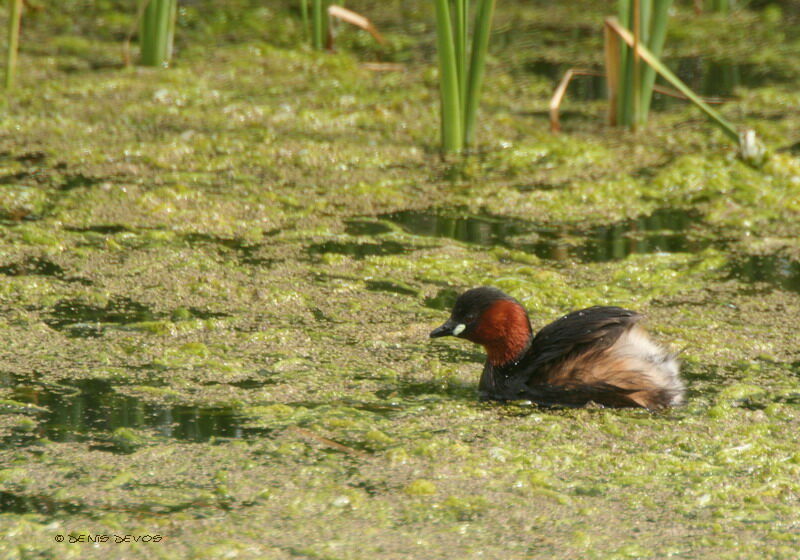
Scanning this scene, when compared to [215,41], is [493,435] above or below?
below

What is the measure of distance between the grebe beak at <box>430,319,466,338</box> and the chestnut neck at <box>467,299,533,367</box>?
0.25 feet

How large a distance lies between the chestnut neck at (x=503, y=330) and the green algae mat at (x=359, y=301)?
173 mm

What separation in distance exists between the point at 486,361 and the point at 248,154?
9.62 ft


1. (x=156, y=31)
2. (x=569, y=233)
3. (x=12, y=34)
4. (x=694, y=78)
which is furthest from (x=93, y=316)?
(x=694, y=78)

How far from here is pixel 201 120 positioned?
22.6 feet

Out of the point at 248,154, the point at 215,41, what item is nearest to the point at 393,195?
the point at 248,154

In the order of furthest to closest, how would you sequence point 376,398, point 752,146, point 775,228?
point 752,146 < point 775,228 < point 376,398

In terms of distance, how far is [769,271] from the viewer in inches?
196

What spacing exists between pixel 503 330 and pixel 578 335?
29 centimetres

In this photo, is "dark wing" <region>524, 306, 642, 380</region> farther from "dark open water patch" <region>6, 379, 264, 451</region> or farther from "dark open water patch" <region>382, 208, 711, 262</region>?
"dark open water patch" <region>382, 208, 711, 262</region>

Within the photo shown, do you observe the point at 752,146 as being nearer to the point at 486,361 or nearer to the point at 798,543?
the point at 486,361

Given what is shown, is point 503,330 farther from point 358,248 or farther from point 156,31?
point 156,31

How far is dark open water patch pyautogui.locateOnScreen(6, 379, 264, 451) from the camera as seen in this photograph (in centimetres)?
336

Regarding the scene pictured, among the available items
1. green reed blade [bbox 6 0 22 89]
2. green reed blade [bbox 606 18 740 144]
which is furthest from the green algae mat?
green reed blade [bbox 606 18 740 144]
